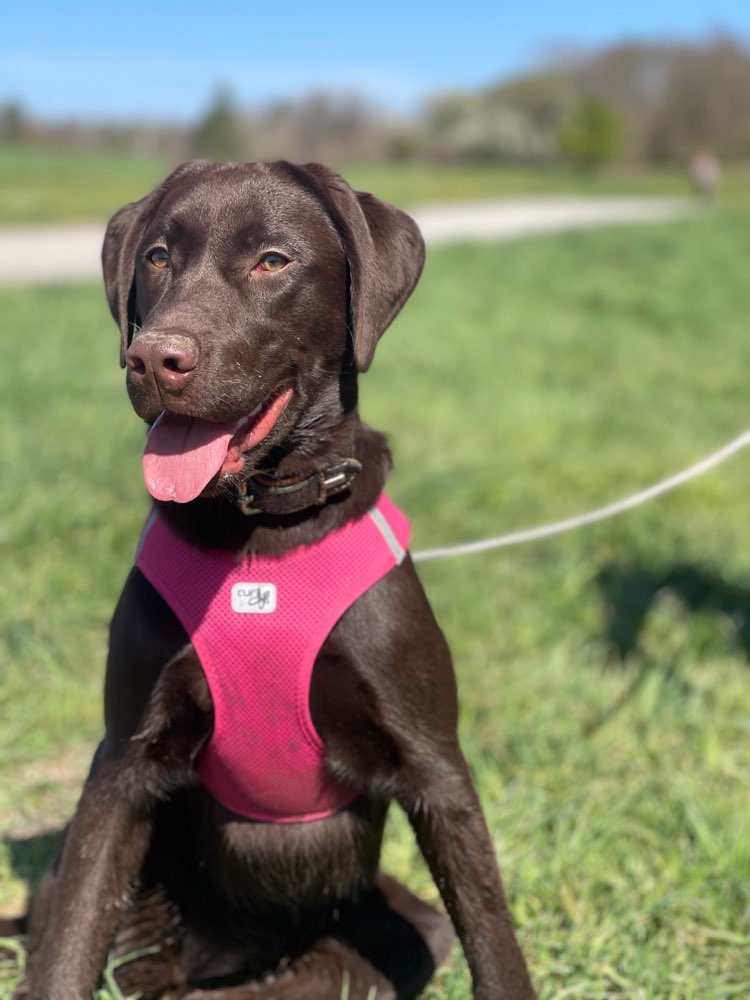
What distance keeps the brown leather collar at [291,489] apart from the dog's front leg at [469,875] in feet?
1.73

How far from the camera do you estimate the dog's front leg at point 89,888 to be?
2.07m

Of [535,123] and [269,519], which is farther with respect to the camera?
[535,123]

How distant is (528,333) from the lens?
38.0 feet

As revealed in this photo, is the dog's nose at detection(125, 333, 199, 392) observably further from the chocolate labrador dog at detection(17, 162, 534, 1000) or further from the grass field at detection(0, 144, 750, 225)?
the grass field at detection(0, 144, 750, 225)

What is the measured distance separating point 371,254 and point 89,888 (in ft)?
4.23

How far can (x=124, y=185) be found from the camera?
29562mm

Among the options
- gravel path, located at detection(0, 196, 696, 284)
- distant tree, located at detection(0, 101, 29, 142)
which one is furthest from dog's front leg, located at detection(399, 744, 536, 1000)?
distant tree, located at detection(0, 101, 29, 142)

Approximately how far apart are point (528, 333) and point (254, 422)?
982cm

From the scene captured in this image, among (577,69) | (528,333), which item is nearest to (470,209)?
(528,333)

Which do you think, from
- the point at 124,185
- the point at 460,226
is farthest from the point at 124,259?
the point at 124,185

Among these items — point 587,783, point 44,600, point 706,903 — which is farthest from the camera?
point 44,600

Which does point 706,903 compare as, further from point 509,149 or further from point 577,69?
point 577,69

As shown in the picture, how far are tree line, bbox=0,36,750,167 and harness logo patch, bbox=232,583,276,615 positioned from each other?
5361cm

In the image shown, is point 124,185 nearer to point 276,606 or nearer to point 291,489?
point 291,489
